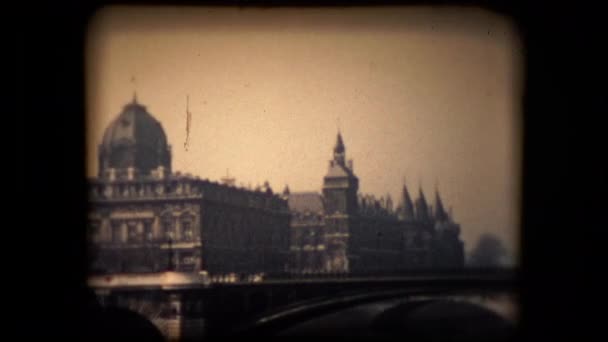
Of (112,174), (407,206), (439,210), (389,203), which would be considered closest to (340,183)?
(389,203)

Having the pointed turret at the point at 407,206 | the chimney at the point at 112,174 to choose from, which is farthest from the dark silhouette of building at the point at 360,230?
the chimney at the point at 112,174

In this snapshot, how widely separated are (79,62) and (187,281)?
9.93 ft

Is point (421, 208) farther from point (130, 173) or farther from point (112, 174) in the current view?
point (112, 174)

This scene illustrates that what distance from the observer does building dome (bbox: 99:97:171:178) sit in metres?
9.88

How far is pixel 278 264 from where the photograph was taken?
11289 millimetres

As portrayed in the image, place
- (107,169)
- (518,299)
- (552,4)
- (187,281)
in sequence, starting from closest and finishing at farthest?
(552,4), (518,299), (107,169), (187,281)

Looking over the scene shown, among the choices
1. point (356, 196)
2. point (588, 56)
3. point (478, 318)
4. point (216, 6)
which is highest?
point (216, 6)

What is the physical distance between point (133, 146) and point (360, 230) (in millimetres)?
2764

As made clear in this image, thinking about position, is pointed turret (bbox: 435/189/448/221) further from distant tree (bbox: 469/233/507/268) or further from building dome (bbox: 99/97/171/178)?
building dome (bbox: 99/97/171/178)

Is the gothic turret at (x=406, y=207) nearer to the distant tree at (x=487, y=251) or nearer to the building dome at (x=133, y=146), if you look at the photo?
the distant tree at (x=487, y=251)

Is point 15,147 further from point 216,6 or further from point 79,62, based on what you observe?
point 216,6

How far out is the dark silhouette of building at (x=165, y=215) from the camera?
33.1ft

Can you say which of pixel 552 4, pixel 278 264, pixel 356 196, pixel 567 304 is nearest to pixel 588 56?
pixel 552 4

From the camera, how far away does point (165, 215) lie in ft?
35.8
